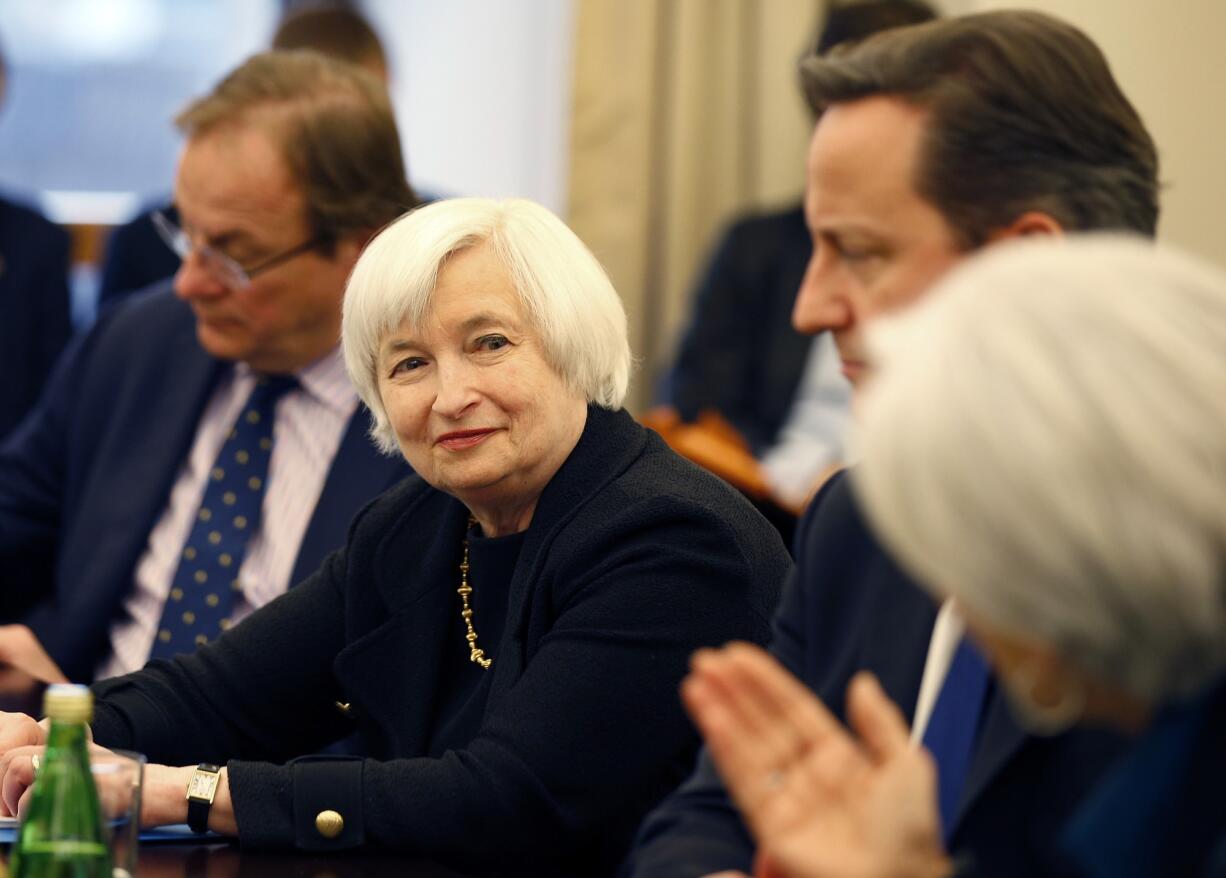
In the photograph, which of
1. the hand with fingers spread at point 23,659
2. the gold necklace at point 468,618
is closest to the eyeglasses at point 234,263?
the hand with fingers spread at point 23,659

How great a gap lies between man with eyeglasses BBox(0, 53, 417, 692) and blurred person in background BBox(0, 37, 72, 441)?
1.64 m

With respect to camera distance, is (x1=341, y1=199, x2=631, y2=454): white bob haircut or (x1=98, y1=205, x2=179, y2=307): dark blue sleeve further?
(x1=98, y1=205, x2=179, y2=307): dark blue sleeve

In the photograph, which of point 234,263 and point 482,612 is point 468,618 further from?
point 234,263

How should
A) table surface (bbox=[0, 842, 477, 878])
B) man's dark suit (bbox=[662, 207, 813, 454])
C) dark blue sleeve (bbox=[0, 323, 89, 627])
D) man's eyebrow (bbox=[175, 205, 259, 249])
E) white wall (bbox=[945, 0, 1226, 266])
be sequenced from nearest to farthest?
1. table surface (bbox=[0, 842, 477, 878])
2. man's eyebrow (bbox=[175, 205, 259, 249])
3. dark blue sleeve (bbox=[0, 323, 89, 627])
4. white wall (bbox=[945, 0, 1226, 266])
5. man's dark suit (bbox=[662, 207, 813, 454])

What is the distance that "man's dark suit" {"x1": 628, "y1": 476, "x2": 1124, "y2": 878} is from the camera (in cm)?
149

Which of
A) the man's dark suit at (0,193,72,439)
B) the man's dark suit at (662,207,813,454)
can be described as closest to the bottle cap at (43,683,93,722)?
the man's dark suit at (662,207,813,454)

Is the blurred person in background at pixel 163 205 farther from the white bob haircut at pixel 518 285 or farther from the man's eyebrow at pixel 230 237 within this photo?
the white bob haircut at pixel 518 285

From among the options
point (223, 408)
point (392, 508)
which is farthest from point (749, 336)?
point (392, 508)

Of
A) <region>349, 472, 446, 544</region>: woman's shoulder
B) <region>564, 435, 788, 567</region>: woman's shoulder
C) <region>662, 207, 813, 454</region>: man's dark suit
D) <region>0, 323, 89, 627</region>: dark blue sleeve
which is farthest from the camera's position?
<region>662, 207, 813, 454</region>: man's dark suit

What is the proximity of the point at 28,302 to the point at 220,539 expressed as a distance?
2207mm

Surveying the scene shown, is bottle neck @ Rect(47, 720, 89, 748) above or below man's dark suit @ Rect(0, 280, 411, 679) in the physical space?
above

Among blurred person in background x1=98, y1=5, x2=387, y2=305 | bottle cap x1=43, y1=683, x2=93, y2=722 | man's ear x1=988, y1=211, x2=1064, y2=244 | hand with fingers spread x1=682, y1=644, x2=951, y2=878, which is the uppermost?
man's ear x1=988, y1=211, x2=1064, y2=244

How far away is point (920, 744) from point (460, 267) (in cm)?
93

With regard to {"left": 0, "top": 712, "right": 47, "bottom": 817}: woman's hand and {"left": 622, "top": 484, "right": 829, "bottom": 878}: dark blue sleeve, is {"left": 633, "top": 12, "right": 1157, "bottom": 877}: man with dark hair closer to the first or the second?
{"left": 622, "top": 484, "right": 829, "bottom": 878}: dark blue sleeve
